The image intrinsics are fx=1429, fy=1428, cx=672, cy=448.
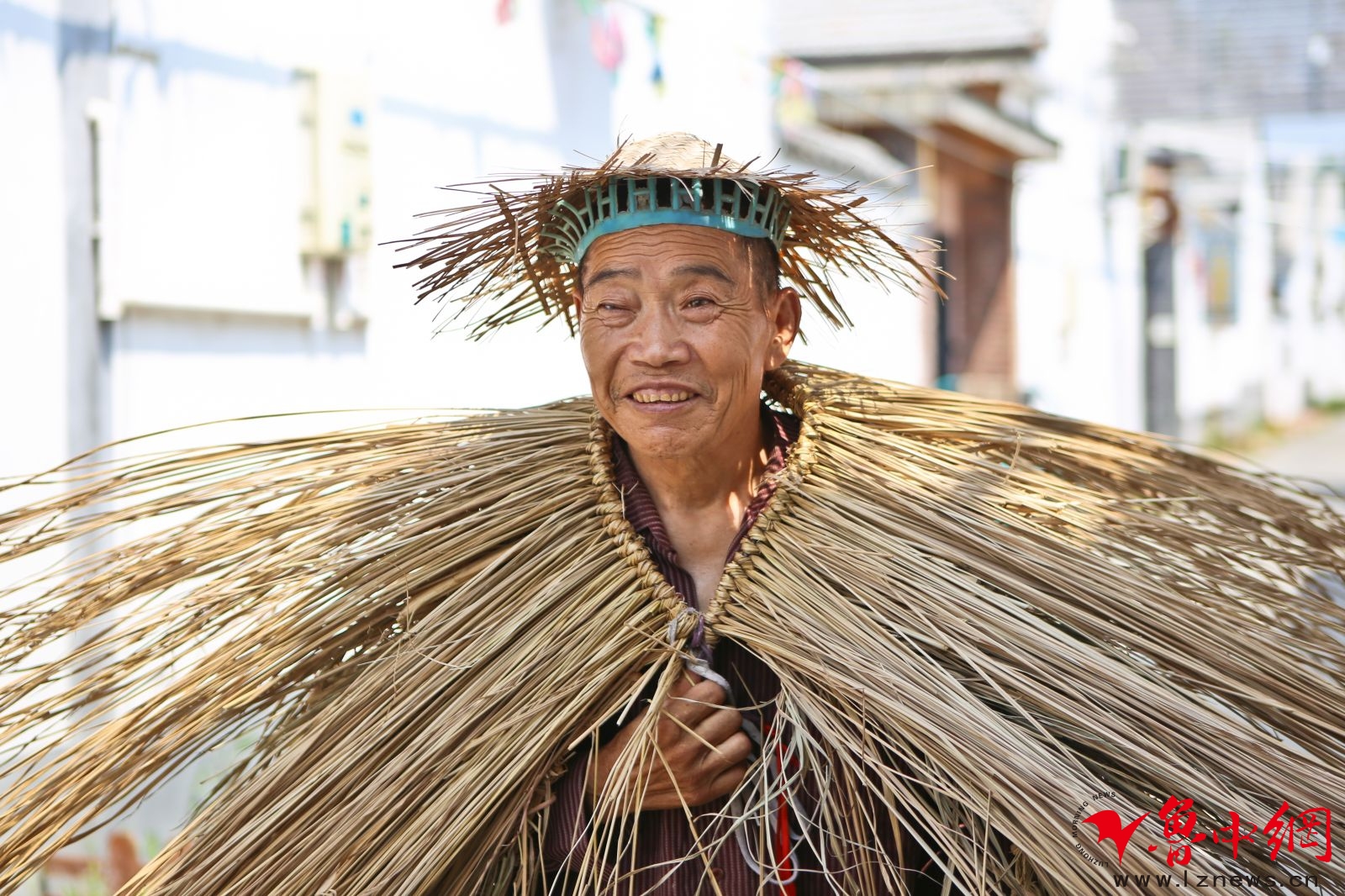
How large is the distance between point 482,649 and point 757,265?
0.55 meters

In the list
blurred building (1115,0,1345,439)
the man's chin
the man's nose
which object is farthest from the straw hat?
blurred building (1115,0,1345,439)

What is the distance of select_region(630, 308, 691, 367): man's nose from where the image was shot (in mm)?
1600

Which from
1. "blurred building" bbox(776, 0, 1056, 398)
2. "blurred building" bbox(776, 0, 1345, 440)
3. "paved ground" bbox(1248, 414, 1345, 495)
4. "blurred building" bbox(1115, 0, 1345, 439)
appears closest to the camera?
"blurred building" bbox(776, 0, 1056, 398)

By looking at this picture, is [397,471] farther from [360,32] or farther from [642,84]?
[642,84]

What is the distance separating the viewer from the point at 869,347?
7500 millimetres

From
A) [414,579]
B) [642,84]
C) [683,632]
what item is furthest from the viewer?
[642,84]

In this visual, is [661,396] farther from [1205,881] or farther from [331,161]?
[331,161]

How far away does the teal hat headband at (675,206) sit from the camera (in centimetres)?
162

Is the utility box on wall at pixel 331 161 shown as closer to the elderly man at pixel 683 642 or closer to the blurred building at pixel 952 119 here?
the elderly man at pixel 683 642

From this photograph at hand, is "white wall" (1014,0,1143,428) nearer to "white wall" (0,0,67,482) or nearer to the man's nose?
"white wall" (0,0,67,482)

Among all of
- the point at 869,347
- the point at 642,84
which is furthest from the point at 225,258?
the point at 869,347

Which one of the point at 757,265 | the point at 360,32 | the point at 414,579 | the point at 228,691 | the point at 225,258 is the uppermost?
the point at 360,32

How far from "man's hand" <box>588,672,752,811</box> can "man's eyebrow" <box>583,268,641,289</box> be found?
463mm

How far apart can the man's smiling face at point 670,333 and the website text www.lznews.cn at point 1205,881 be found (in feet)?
2.15
